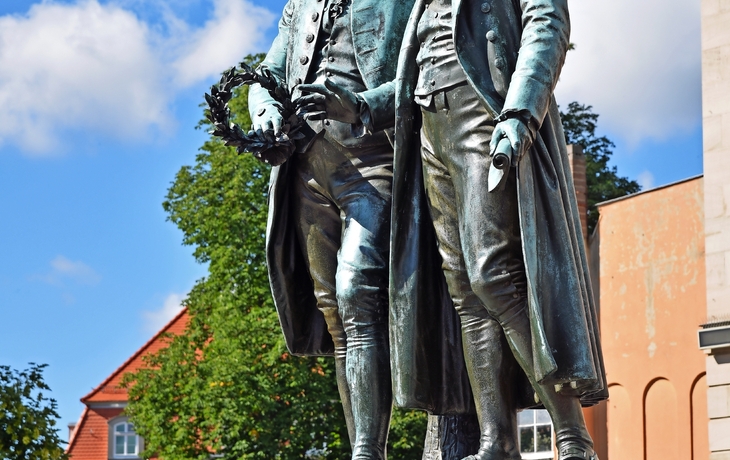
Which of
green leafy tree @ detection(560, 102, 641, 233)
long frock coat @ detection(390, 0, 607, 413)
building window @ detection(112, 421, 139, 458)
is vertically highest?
green leafy tree @ detection(560, 102, 641, 233)

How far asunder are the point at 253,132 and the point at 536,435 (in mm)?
28752

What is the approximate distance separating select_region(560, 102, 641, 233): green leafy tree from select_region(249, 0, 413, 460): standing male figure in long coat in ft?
110

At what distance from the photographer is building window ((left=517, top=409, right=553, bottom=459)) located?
113ft

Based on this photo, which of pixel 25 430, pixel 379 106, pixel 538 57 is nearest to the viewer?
pixel 538 57

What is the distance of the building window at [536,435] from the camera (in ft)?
113

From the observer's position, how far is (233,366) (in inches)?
1229

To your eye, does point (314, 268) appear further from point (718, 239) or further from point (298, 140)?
point (718, 239)

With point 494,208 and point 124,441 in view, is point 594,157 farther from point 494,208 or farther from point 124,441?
point 494,208

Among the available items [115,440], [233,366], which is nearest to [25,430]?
[233,366]

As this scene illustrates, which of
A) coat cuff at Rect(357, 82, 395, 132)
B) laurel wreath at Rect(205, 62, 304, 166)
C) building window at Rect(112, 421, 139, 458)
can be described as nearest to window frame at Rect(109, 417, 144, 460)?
building window at Rect(112, 421, 139, 458)

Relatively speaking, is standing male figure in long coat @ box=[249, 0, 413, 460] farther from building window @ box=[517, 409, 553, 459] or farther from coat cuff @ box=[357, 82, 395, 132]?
building window @ box=[517, 409, 553, 459]

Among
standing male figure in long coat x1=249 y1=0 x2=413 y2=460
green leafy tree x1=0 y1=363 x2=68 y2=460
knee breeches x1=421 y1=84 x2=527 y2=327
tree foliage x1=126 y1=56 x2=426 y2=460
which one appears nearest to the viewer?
knee breeches x1=421 y1=84 x2=527 y2=327

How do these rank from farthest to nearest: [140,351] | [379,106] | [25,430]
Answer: [140,351]
[25,430]
[379,106]

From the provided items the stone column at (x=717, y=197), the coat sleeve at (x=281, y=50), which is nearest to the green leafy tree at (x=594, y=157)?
the stone column at (x=717, y=197)
